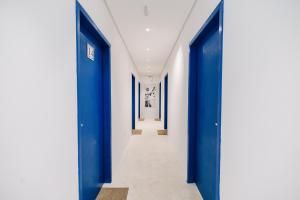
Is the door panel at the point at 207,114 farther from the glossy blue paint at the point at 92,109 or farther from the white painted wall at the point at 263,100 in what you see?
the glossy blue paint at the point at 92,109

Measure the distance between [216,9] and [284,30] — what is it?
911 mm

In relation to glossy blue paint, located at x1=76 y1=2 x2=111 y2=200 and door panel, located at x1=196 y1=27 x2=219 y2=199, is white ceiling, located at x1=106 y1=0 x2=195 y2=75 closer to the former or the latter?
glossy blue paint, located at x1=76 y1=2 x2=111 y2=200

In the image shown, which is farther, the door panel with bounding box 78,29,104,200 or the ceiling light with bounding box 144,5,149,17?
the ceiling light with bounding box 144,5,149,17

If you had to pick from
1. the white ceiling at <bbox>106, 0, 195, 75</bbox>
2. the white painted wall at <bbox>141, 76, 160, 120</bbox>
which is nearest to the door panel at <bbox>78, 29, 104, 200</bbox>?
the white ceiling at <bbox>106, 0, 195, 75</bbox>

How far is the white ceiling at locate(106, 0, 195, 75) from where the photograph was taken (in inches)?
95.7

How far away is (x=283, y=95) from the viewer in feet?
2.79

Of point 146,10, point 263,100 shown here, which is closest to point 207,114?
point 263,100

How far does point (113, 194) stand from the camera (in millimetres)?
2334

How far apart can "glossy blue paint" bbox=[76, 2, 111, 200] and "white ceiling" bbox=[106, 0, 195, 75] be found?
617mm

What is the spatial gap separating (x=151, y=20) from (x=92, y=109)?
1.86 m

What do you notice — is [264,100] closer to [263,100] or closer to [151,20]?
[263,100]
